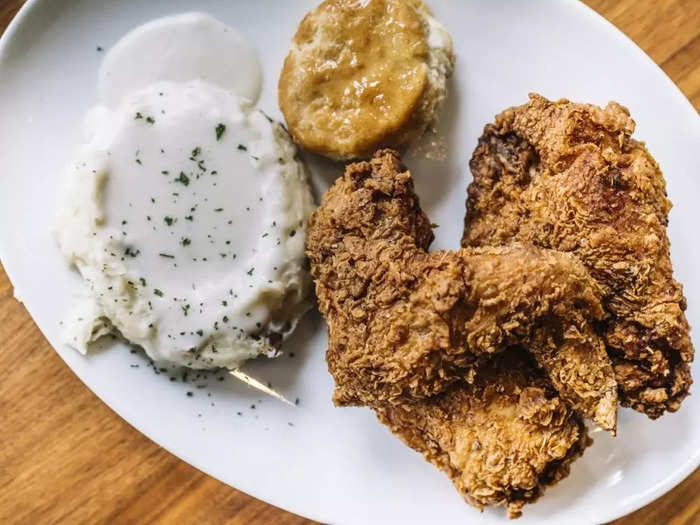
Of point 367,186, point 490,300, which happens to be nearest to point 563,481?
point 490,300

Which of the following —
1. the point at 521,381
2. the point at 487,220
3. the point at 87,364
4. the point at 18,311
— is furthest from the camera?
the point at 18,311

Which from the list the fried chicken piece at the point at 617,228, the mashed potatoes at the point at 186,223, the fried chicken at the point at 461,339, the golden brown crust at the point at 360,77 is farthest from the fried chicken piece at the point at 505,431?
the golden brown crust at the point at 360,77

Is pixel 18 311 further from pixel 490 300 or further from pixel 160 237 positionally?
pixel 490 300

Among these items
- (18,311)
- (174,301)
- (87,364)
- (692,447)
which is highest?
(692,447)

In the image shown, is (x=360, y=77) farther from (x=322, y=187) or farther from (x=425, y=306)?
(x=425, y=306)

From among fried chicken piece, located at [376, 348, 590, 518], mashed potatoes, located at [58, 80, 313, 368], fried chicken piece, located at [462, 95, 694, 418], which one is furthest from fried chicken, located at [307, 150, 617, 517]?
mashed potatoes, located at [58, 80, 313, 368]

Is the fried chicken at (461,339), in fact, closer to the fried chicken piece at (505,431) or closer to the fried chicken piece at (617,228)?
the fried chicken piece at (505,431)

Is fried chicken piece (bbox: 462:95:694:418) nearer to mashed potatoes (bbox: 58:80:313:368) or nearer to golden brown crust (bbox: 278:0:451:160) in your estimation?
golden brown crust (bbox: 278:0:451:160)
